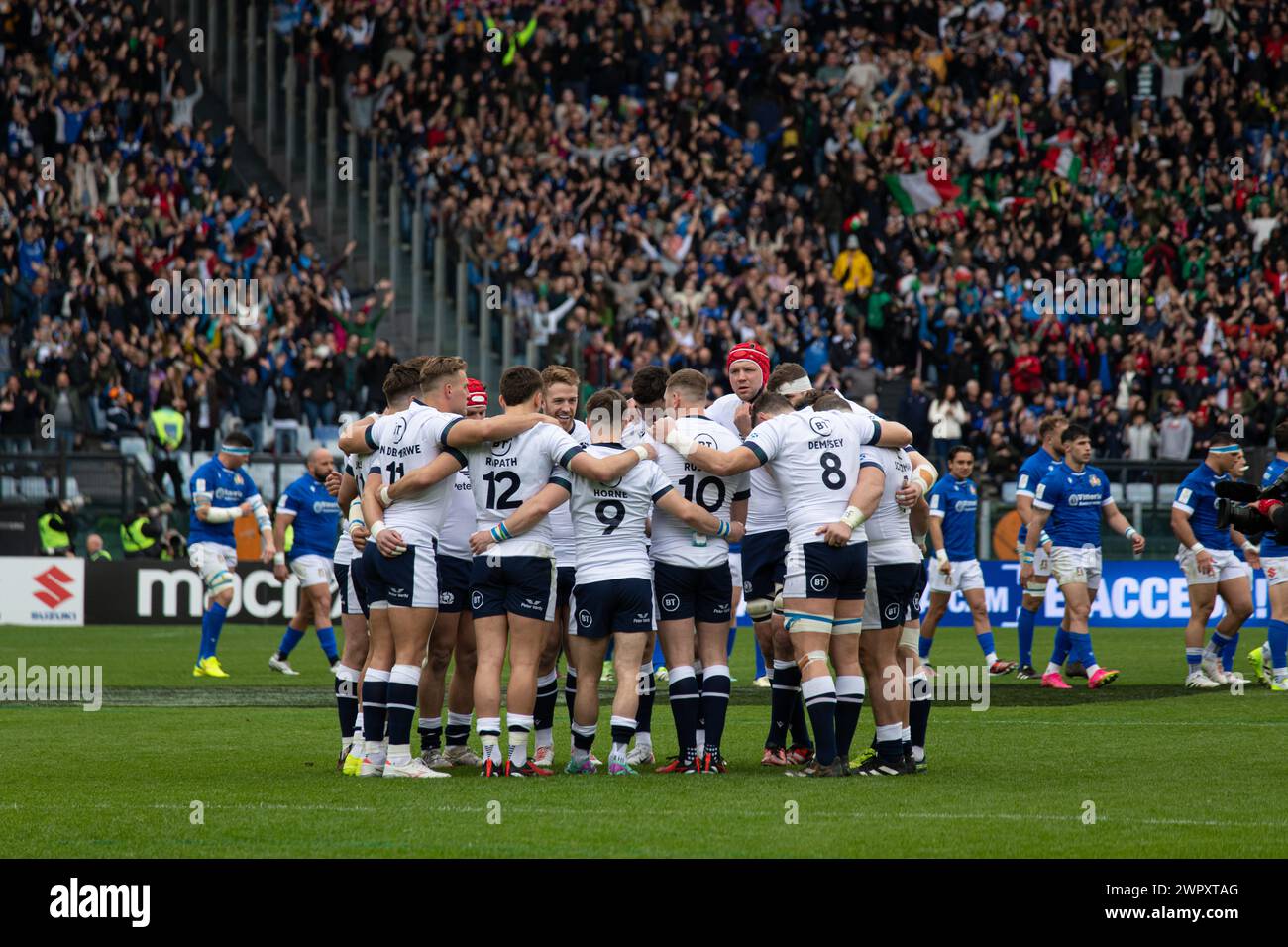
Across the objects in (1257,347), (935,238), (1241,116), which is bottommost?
(1257,347)

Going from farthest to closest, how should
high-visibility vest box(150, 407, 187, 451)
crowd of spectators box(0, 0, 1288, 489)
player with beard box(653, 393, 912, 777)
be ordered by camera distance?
crowd of spectators box(0, 0, 1288, 489) < high-visibility vest box(150, 407, 187, 451) < player with beard box(653, 393, 912, 777)

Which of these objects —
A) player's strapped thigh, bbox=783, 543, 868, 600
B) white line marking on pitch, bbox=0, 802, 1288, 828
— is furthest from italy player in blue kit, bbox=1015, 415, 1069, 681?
white line marking on pitch, bbox=0, 802, 1288, 828

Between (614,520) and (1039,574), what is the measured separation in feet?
27.1

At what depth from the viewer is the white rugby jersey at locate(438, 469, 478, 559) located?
11148mm

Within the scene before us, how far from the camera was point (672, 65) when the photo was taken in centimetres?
3544

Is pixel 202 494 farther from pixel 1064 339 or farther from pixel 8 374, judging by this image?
pixel 1064 339

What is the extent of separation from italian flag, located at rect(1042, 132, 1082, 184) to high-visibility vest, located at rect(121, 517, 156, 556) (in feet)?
57.1

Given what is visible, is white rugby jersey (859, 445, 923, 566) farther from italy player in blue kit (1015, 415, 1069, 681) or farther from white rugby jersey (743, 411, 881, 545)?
italy player in blue kit (1015, 415, 1069, 681)

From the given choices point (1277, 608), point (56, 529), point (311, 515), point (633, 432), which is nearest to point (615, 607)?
point (633, 432)

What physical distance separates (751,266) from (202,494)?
14295 millimetres

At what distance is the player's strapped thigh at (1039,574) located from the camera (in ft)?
57.5

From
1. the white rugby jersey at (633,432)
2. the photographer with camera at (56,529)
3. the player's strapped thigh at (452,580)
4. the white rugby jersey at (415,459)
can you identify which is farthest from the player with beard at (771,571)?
the photographer with camera at (56,529)

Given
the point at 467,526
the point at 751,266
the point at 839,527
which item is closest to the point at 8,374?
the point at 751,266

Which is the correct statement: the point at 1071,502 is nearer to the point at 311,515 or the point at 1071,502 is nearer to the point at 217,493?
the point at 311,515
